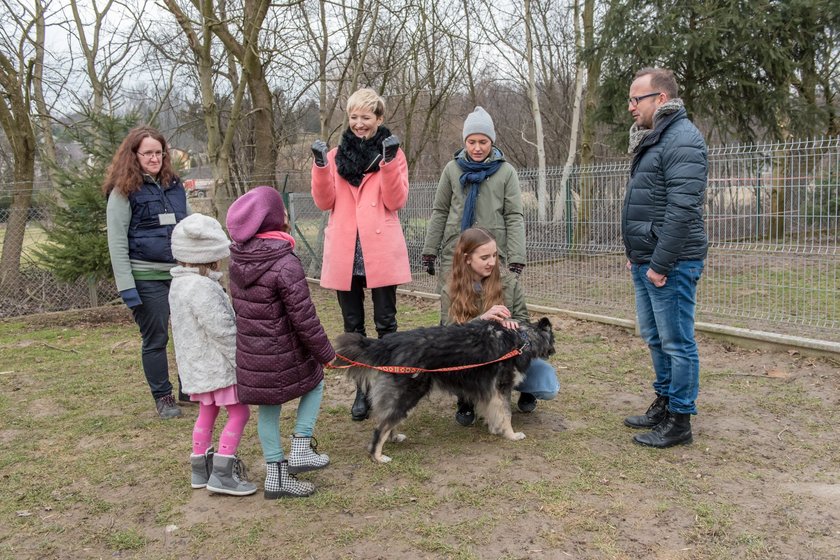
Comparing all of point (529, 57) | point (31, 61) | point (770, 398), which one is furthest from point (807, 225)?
point (31, 61)

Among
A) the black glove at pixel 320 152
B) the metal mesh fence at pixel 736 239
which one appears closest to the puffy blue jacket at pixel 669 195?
the black glove at pixel 320 152

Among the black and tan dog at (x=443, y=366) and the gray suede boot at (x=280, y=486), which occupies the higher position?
the black and tan dog at (x=443, y=366)

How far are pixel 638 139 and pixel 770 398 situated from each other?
2.24 meters

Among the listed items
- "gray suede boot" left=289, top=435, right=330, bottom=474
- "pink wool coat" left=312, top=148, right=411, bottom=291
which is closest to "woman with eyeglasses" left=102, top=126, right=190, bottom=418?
Result: "pink wool coat" left=312, top=148, right=411, bottom=291

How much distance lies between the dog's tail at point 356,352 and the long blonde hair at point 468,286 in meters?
0.69

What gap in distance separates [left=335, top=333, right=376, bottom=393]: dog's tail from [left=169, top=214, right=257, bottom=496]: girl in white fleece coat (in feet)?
2.00

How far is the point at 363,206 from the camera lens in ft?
13.3

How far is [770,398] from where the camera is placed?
4.55 meters

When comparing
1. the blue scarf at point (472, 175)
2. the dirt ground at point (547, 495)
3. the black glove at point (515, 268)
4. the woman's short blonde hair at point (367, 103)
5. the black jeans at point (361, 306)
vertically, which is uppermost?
the woman's short blonde hair at point (367, 103)

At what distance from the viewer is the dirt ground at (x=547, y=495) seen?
8.95 feet

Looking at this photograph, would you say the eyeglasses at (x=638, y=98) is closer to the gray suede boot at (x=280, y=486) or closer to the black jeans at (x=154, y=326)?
the gray suede boot at (x=280, y=486)

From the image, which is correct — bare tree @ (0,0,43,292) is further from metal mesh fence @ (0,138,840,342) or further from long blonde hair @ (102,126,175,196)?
long blonde hair @ (102,126,175,196)

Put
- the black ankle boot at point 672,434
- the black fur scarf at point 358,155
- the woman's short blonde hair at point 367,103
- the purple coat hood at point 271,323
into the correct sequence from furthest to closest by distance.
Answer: the black fur scarf at point 358,155
the woman's short blonde hair at point 367,103
the black ankle boot at point 672,434
the purple coat hood at point 271,323

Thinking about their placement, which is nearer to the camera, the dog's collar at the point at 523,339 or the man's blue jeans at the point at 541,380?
the dog's collar at the point at 523,339
